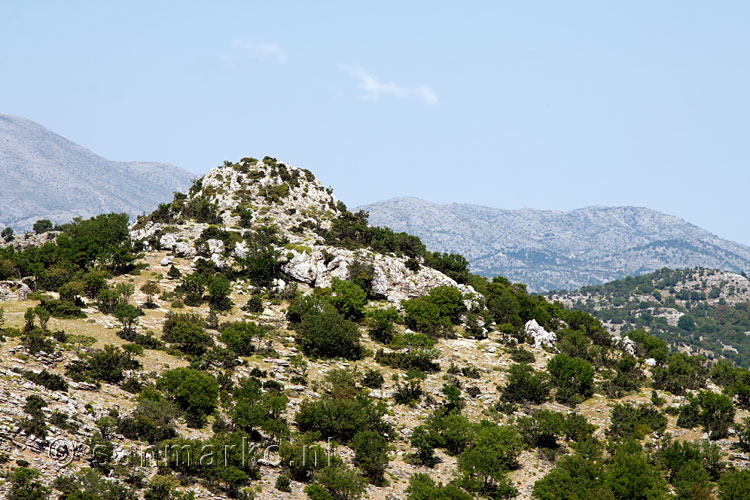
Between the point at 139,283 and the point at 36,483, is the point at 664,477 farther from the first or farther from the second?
the point at 139,283

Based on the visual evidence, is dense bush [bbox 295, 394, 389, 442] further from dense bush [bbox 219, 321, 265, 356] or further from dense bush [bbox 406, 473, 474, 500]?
dense bush [bbox 219, 321, 265, 356]

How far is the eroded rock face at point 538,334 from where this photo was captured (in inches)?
3625

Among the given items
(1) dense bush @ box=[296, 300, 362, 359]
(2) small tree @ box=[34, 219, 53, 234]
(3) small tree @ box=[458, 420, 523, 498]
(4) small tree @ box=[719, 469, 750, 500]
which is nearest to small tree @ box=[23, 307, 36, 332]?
(1) dense bush @ box=[296, 300, 362, 359]

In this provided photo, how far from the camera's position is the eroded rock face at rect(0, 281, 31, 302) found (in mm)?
73944

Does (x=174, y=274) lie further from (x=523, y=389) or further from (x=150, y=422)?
(x=523, y=389)

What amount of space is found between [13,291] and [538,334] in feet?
251

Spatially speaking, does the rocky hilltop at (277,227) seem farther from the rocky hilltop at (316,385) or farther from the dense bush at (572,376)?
the dense bush at (572,376)

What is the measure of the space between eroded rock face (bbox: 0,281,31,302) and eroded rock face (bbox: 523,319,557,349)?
7359cm

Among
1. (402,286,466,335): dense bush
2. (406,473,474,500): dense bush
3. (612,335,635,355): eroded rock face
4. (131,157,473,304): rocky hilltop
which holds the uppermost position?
(131,157,473,304): rocky hilltop

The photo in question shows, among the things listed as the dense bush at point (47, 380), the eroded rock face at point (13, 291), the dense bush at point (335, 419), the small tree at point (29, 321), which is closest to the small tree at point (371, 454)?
the dense bush at point (335, 419)

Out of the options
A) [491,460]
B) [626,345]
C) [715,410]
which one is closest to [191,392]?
[491,460]

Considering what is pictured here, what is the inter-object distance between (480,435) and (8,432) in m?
40.4

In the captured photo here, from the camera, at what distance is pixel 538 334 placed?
9350 centimetres

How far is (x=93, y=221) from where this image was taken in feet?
368
